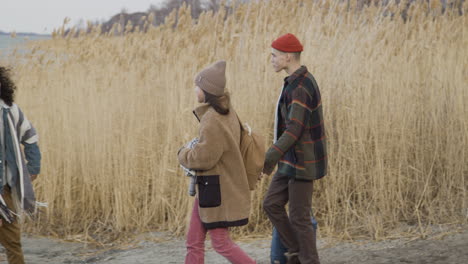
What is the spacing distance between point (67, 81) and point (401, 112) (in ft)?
11.1

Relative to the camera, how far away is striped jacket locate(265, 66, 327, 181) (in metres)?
3.08

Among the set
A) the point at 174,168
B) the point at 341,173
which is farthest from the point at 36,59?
the point at 341,173

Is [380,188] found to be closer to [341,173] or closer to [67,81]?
[341,173]

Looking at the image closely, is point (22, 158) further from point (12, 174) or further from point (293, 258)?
point (293, 258)

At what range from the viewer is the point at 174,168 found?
201 inches

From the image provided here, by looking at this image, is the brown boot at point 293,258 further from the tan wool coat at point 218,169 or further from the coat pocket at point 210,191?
the coat pocket at point 210,191

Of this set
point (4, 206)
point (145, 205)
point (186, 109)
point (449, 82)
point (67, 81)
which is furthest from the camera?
point (67, 81)

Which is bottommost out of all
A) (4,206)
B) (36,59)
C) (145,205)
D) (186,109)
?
(145,205)

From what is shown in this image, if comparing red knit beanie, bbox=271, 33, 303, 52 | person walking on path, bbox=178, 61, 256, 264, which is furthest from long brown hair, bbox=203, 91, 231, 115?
red knit beanie, bbox=271, 33, 303, 52

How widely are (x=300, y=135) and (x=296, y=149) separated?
3.5 inches

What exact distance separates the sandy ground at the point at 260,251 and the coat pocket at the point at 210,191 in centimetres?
136

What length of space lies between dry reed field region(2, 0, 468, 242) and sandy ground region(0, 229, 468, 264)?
17 cm

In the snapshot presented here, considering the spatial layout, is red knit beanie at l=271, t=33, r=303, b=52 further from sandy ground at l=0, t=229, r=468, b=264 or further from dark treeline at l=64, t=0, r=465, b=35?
dark treeline at l=64, t=0, r=465, b=35

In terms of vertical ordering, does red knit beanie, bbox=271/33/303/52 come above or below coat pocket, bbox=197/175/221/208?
above
